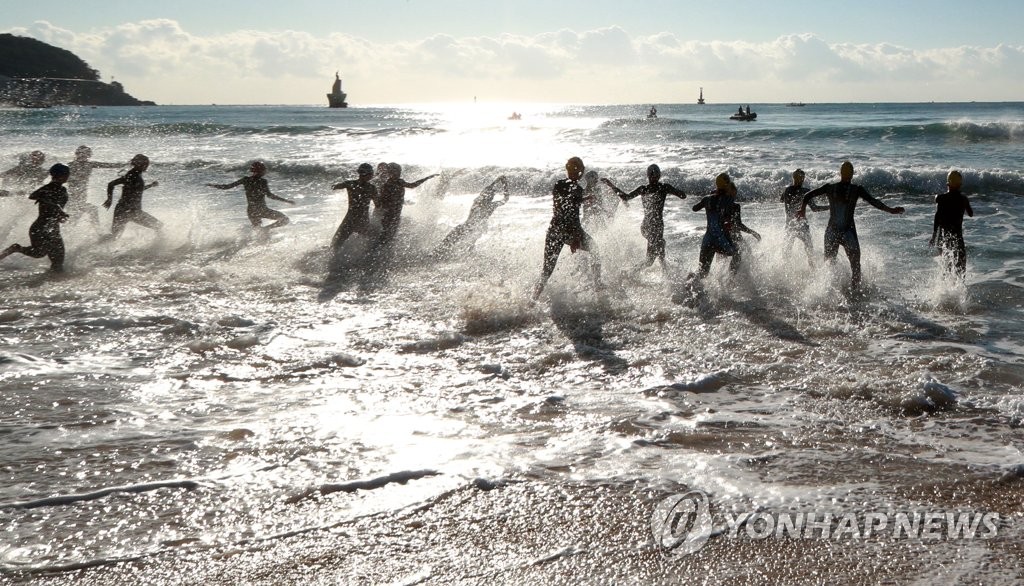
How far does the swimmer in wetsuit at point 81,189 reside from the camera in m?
13.1

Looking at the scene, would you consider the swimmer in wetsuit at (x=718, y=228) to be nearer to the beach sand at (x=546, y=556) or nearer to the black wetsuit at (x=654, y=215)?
the black wetsuit at (x=654, y=215)

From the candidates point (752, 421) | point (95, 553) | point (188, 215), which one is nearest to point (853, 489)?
point (752, 421)

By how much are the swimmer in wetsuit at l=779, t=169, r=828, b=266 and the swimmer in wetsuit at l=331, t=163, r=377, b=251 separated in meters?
6.12

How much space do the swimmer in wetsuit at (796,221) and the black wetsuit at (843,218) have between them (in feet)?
0.91

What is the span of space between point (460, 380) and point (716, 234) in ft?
15.2

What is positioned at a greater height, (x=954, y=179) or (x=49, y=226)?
(x=954, y=179)

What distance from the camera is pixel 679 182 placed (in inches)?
828

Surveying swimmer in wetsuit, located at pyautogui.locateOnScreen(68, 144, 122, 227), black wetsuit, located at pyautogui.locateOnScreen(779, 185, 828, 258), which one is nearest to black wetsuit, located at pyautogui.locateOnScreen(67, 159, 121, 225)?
swimmer in wetsuit, located at pyautogui.locateOnScreen(68, 144, 122, 227)

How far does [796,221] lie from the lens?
10336 millimetres

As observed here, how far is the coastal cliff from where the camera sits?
79438 millimetres

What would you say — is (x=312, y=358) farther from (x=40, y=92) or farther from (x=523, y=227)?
(x=40, y=92)

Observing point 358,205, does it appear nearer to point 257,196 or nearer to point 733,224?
point 257,196

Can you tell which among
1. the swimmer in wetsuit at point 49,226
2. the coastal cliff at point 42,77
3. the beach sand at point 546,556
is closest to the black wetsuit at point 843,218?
the beach sand at point 546,556

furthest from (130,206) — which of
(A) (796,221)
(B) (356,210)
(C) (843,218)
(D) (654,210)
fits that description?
(C) (843,218)
